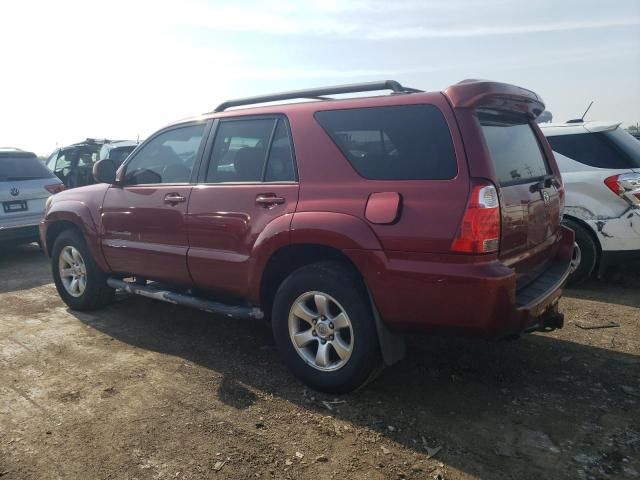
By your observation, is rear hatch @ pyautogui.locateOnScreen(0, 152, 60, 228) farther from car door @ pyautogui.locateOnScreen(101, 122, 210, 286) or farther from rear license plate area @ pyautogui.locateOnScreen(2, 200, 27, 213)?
car door @ pyautogui.locateOnScreen(101, 122, 210, 286)

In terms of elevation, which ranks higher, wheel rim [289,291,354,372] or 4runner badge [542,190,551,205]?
4runner badge [542,190,551,205]

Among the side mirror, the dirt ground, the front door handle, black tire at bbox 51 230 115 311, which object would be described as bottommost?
the dirt ground

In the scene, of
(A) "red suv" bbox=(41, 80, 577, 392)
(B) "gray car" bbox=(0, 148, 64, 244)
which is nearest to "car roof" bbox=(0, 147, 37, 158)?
(B) "gray car" bbox=(0, 148, 64, 244)

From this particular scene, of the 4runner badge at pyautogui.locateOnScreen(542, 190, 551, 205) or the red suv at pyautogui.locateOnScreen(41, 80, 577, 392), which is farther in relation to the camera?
the 4runner badge at pyautogui.locateOnScreen(542, 190, 551, 205)

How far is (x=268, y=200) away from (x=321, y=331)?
37.6 inches

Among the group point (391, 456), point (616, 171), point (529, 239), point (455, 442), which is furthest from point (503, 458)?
point (616, 171)

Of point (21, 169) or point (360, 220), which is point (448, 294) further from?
point (21, 169)

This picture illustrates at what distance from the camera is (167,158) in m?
4.48

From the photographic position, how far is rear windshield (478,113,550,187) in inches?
121

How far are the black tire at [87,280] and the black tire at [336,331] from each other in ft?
8.02

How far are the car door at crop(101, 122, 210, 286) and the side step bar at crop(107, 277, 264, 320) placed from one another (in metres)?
0.11

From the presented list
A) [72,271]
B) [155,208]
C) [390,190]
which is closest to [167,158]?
[155,208]

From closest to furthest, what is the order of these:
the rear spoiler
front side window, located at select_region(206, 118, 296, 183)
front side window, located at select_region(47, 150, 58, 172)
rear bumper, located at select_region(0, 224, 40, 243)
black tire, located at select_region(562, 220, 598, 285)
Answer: the rear spoiler, front side window, located at select_region(206, 118, 296, 183), black tire, located at select_region(562, 220, 598, 285), rear bumper, located at select_region(0, 224, 40, 243), front side window, located at select_region(47, 150, 58, 172)

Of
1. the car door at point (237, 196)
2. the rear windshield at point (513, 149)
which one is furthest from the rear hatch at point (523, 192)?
the car door at point (237, 196)
